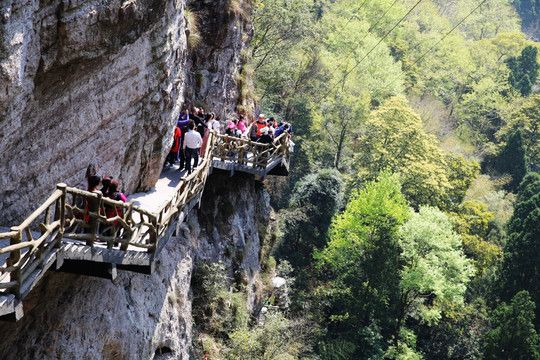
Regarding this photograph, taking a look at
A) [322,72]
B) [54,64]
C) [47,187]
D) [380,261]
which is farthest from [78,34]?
[322,72]

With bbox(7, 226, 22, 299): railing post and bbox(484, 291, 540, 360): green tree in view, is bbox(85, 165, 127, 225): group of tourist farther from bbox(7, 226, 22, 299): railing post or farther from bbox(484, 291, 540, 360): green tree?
bbox(484, 291, 540, 360): green tree

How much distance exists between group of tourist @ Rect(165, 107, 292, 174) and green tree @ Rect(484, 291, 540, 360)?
1961 cm

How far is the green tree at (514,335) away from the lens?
2988cm

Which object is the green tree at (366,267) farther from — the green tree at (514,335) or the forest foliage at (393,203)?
the green tree at (514,335)

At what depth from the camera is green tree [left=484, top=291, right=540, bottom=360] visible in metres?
29.9

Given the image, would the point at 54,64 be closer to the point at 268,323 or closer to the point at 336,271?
the point at 268,323

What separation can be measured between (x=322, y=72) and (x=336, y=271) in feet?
67.7

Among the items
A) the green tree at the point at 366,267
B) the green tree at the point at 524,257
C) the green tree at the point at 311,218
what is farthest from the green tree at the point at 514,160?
the green tree at the point at 311,218

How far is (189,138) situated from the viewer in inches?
569

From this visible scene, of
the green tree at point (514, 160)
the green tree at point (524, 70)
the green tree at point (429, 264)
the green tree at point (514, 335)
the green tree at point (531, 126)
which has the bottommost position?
the green tree at point (514, 335)

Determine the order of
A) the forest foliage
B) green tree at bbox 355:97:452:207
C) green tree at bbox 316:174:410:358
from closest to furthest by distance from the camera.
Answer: the forest foliage < green tree at bbox 316:174:410:358 < green tree at bbox 355:97:452:207

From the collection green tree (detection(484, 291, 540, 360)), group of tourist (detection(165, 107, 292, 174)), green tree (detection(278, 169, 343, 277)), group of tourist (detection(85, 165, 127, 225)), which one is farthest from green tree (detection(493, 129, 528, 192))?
group of tourist (detection(85, 165, 127, 225))

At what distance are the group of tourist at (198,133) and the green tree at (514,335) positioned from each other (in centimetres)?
1961

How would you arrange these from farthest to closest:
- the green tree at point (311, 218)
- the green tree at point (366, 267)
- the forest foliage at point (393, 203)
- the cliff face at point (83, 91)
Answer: the green tree at point (311, 218), the green tree at point (366, 267), the forest foliage at point (393, 203), the cliff face at point (83, 91)
